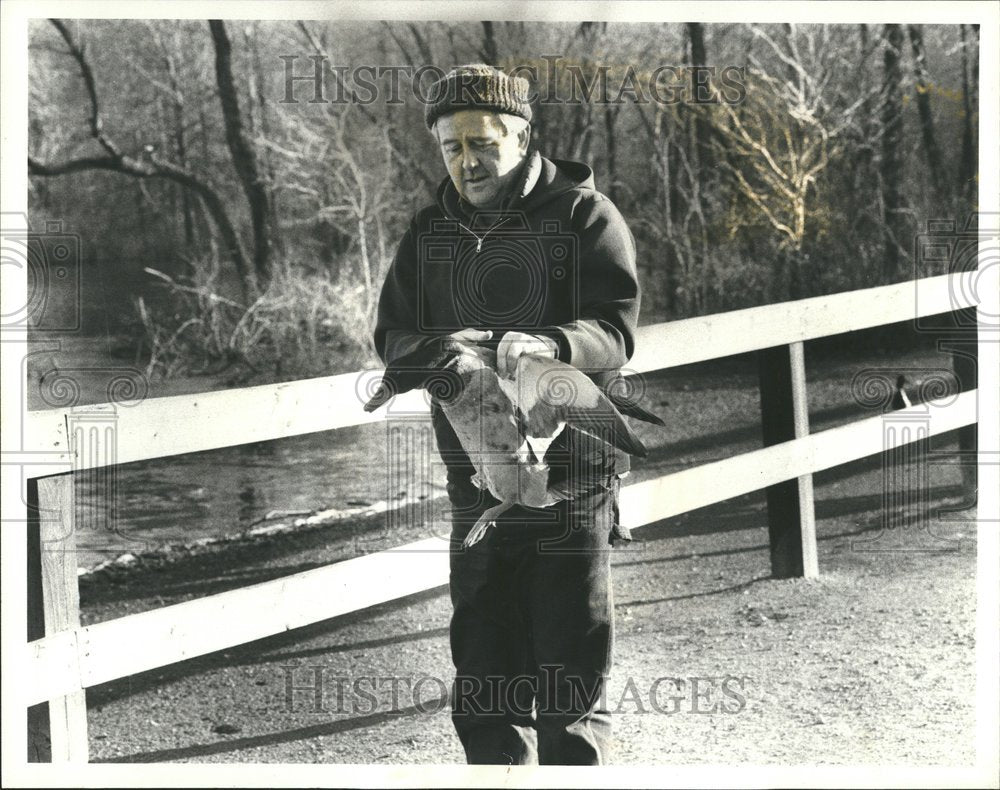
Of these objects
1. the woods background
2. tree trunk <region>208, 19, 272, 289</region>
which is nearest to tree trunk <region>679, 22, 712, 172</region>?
the woods background

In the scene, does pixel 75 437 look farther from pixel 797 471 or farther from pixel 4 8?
pixel 797 471

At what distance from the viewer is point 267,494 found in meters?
3.41

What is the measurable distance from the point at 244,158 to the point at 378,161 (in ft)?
1.15

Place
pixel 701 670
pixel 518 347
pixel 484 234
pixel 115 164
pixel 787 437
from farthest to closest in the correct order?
pixel 787 437
pixel 701 670
pixel 115 164
pixel 484 234
pixel 518 347

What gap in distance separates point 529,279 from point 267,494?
1.14m

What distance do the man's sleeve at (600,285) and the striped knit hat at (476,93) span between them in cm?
29

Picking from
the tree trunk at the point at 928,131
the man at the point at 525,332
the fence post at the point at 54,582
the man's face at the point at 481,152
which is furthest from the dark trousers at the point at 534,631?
the tree trunk at the point at 928,131

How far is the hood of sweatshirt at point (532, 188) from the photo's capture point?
8.94 feet

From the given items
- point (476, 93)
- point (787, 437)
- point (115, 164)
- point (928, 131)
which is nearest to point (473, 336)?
point (476, 93)

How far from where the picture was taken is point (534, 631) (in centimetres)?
278

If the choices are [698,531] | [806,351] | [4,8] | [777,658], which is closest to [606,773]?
[777,658]

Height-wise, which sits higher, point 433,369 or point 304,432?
point 433,369

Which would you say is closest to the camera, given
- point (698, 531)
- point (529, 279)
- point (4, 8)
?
point (529, 279)

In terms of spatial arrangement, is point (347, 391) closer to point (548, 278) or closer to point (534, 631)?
point (548, 278)
